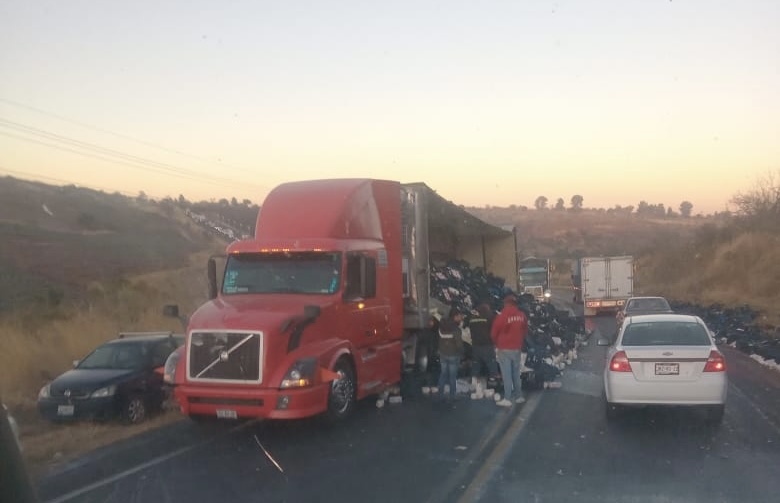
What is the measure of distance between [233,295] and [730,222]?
58014 millimetres

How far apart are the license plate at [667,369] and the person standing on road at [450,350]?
359 cm

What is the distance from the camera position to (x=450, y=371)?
13203 millimetres

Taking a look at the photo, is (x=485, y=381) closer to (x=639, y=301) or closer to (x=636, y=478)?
(x=636, y=478)

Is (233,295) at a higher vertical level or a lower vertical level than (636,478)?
higher

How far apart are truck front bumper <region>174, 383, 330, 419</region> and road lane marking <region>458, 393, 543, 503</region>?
2550mm

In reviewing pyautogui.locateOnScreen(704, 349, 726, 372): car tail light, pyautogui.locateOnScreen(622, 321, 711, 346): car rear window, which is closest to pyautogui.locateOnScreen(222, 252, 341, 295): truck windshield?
pyautogui.locateOnScreen(622, 321, 711, 346): car rear window

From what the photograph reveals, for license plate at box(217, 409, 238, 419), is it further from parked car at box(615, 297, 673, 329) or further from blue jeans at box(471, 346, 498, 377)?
parked car at box(615, 297, 673, 329)

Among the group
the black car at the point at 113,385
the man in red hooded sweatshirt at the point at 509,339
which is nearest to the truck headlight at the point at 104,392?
the black car at the point at 113,385

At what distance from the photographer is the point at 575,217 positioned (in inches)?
5881

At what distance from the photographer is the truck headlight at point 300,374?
1020 cm

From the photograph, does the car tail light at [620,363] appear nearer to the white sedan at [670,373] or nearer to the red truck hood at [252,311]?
the white sedan at [670,373]

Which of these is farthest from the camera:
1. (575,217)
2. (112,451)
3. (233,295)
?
(575,217)

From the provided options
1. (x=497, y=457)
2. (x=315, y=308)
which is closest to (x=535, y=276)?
(x=315, y=308)

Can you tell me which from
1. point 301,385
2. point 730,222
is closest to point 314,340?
point 301,385
